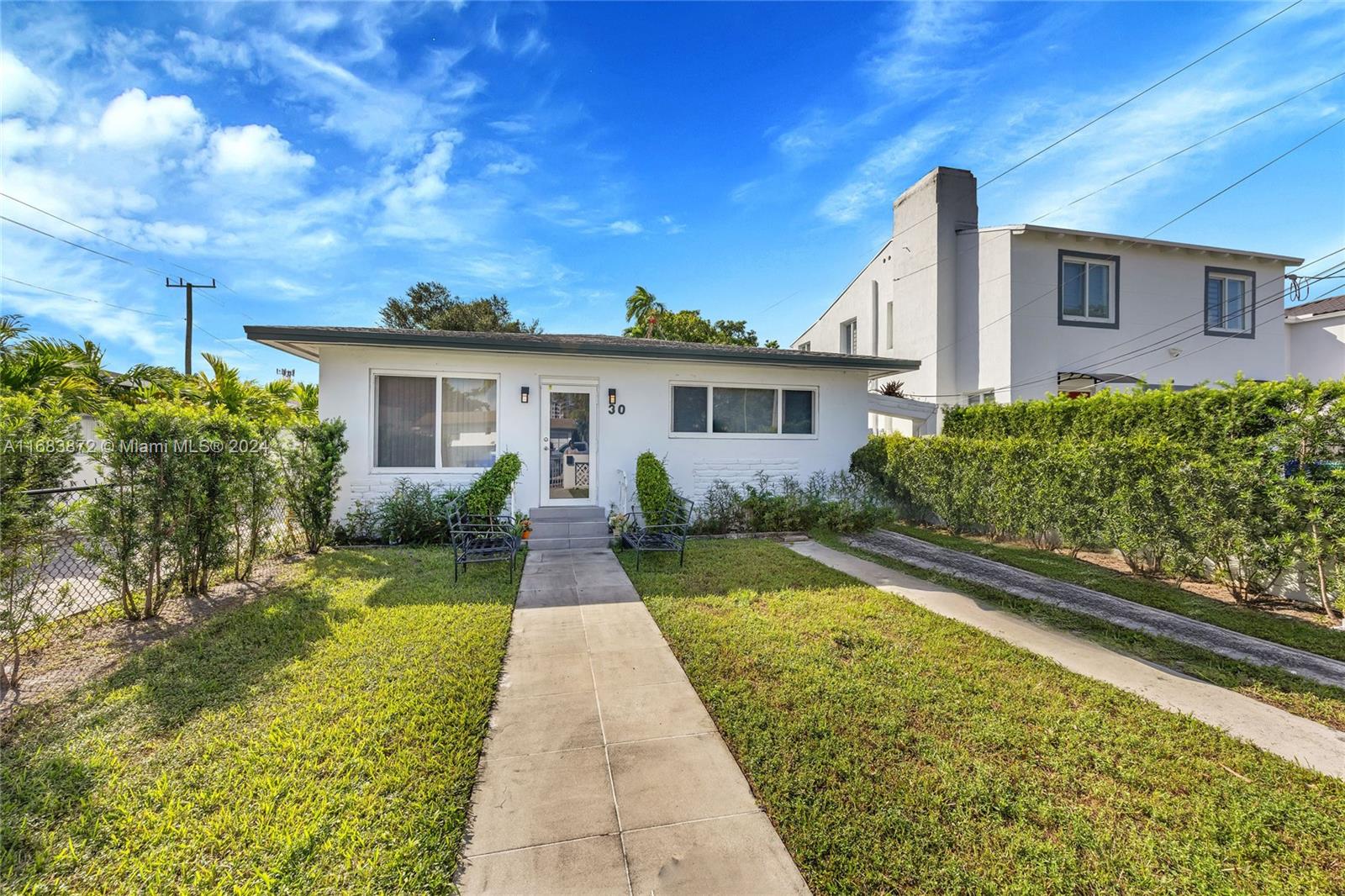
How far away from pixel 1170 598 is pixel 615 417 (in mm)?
7623

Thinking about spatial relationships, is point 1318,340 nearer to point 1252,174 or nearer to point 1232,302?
point 1232,302

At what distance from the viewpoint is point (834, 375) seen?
1006cm

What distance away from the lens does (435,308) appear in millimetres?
29812

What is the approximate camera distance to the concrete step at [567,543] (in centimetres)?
778

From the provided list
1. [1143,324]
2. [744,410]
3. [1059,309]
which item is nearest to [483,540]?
[744,410]

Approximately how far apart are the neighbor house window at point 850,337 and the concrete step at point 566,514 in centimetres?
1315

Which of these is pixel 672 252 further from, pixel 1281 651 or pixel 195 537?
pixel 1281 651

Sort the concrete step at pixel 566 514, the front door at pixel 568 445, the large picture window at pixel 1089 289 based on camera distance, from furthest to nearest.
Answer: the large picture window at pixel 1089 289 → the front door at pixel 568 445 → the concrete step at pixel 566 514

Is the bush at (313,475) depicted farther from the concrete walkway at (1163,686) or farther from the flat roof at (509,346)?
the concrete walkway at (1163,686)

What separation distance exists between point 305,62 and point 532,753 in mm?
10067

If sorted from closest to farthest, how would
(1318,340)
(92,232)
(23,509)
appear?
1. (23,509)
2. (1318,340)
3. (92,232)

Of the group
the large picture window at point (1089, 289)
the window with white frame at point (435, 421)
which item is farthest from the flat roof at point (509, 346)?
the large picture window at point (1089, 289)

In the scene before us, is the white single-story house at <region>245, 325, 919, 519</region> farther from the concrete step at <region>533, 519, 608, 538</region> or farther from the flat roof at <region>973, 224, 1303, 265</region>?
the flat roof at <region>973, 224, 1303, 265</region>

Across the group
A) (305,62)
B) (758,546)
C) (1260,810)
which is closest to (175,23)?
(305,62)
